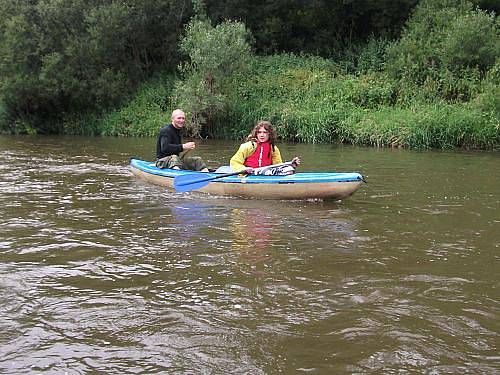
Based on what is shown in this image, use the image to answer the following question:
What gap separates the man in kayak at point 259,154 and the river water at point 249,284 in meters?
0.48

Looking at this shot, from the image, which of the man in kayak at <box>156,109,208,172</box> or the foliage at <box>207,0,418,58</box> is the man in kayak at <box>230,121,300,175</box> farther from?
the foliage at <box>207,0,418,58</box>

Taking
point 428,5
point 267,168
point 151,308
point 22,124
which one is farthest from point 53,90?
point 151,308

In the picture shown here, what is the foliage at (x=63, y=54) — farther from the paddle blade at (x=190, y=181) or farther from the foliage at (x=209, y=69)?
the paddle blade at (x=190, y=181)

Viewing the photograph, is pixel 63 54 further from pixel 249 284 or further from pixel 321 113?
pixel 249 284

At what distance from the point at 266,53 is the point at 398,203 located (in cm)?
2037

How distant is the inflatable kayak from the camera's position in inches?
282

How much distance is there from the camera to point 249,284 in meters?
4.23

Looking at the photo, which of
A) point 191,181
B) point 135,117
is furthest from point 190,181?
point 135,117

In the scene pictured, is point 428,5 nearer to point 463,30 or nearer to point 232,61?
point 463,30

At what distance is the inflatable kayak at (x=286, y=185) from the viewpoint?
716 cm

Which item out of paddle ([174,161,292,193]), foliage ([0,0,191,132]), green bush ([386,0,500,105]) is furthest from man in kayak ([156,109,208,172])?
foliage ([0,0,191,132])

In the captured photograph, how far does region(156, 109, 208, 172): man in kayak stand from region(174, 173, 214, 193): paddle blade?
71 centimetres

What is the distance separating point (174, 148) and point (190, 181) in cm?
104

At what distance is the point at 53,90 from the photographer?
78.9ft
